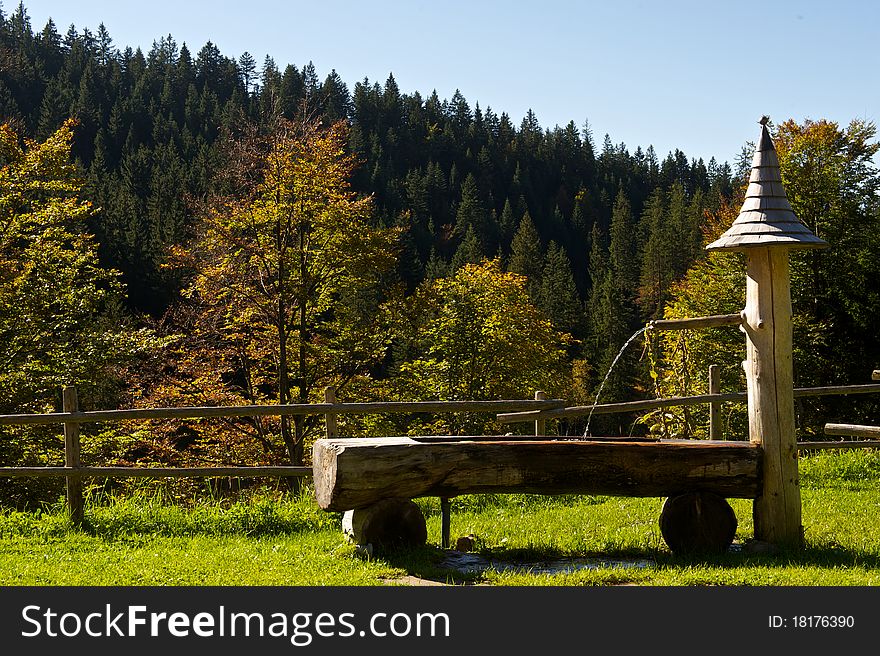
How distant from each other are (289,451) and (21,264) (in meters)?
6.66

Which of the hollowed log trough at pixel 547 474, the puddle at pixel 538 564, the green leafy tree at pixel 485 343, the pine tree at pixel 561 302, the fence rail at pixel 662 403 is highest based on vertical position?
the pine tree at pixel 561 302

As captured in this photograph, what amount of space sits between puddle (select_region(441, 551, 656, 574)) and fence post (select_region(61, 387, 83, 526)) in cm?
402

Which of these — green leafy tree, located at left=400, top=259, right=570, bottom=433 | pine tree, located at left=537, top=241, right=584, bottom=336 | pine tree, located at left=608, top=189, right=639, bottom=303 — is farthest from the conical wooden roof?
pine tree, located at left=608, top=189, right=639, bottom=303

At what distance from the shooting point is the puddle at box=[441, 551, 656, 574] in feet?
21.8

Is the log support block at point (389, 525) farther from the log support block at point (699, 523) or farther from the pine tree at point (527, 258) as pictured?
the pine tree at point (527, 258)

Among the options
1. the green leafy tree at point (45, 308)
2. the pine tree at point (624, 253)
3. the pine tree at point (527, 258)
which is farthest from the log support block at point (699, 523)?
the pine tree at point (527, 258)

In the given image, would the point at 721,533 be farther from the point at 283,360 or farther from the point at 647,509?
the point at 283,360

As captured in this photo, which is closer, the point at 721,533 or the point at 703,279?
the point at 721,533

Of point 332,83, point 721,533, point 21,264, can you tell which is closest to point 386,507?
point 721,533

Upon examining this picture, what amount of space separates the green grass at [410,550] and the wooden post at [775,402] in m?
0.33

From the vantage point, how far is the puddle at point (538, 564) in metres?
6.66

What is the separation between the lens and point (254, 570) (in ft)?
21.9

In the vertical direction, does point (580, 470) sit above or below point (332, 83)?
below

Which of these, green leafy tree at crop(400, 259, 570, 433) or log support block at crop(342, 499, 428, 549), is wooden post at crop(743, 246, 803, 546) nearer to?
log support block at crop(342, 499, 428, 549)
